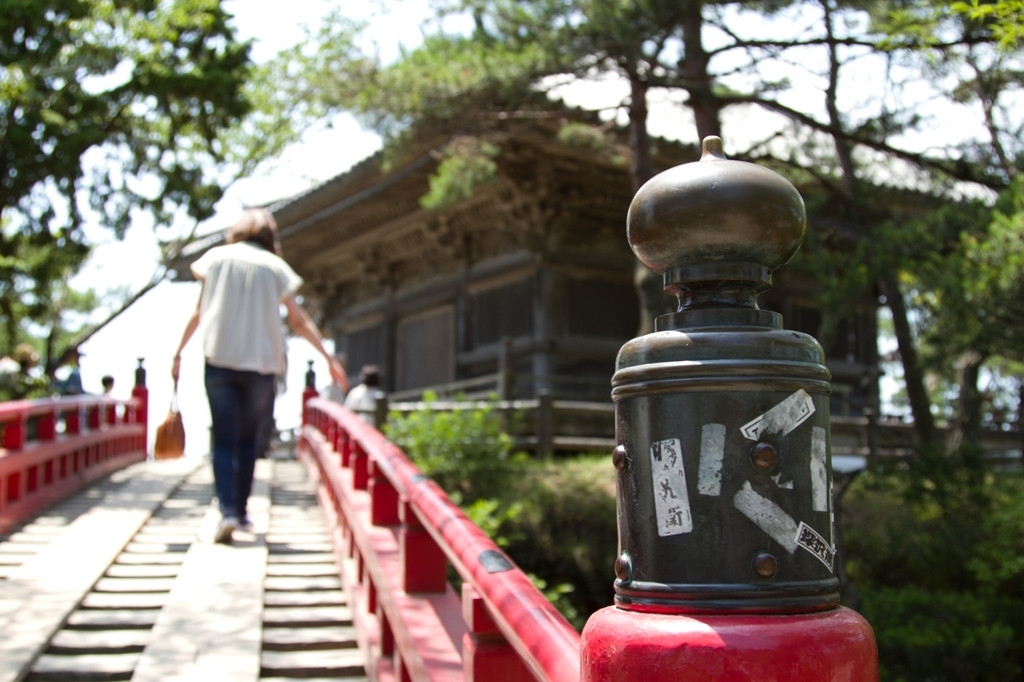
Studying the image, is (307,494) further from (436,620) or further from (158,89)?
(436,620)

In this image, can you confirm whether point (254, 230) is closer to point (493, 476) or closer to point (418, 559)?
point (418, 559)

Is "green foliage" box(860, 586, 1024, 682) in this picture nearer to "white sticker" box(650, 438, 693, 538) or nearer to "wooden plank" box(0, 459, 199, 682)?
"wooden plank" box(0, 459, 199, 682)

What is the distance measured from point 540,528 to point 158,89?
5.70 m

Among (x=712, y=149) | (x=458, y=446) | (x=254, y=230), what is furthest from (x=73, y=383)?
(x=712, y=149)

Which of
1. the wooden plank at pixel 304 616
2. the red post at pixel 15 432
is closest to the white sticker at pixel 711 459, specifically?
the wooden plank at pixel 304 616

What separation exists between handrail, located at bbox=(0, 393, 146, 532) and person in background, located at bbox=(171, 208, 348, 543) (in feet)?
6.49

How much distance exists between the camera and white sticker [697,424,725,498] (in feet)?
5.10

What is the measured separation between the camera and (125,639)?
4098 mm

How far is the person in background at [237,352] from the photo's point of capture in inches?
217

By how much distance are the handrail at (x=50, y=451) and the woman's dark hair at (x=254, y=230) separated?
238cm

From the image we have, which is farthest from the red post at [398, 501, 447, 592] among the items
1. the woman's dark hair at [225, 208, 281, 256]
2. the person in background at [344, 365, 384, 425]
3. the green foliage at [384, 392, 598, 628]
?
the person in background at [344, 365, 384, 425]

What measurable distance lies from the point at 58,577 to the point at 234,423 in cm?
113

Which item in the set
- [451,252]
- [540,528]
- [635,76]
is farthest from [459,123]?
[451,252]

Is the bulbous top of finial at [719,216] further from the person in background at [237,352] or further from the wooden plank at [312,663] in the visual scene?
the person in background at [237,352]
